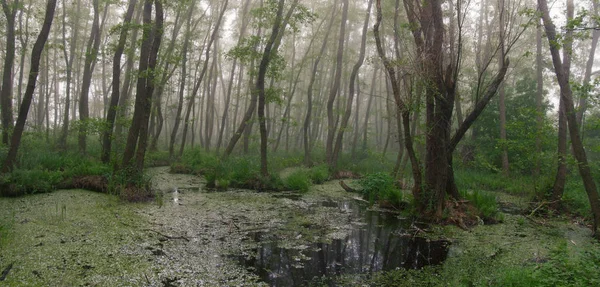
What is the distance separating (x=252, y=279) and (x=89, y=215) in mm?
3872

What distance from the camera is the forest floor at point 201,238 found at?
4129 mm

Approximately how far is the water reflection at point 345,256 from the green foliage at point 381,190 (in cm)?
204

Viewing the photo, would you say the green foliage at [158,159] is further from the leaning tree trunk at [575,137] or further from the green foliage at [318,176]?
the leaning tree trunk at [575,137]

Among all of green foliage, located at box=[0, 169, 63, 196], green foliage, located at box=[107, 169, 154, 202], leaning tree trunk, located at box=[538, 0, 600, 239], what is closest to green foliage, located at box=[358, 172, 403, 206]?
leaning tree trunk, located at box=[538, 0, 600, 239]

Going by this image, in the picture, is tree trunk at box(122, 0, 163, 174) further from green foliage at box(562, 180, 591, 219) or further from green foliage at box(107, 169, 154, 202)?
green foliage at box(562, 180, 591, 219)

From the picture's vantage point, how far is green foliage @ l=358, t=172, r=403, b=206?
873 centimetres

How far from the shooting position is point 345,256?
5238mm

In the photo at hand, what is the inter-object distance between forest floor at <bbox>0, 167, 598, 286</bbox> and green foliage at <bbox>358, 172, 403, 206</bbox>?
1.94ft

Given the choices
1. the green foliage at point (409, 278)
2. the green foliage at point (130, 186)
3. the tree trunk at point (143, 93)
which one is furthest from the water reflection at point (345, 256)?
the tree trunk at point (143, 93)

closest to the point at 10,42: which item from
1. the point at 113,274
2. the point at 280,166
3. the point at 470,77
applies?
the point at 280,166

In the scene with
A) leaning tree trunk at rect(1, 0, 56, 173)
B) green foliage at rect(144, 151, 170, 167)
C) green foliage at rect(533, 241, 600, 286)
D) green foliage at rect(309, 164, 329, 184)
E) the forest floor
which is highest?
leaning tree trunk at rect(1, 0, 56, 173)

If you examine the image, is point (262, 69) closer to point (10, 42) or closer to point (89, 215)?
point (89, 215)

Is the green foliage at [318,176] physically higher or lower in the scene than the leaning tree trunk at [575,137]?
lower

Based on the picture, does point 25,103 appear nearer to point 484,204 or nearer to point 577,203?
point 484,204
